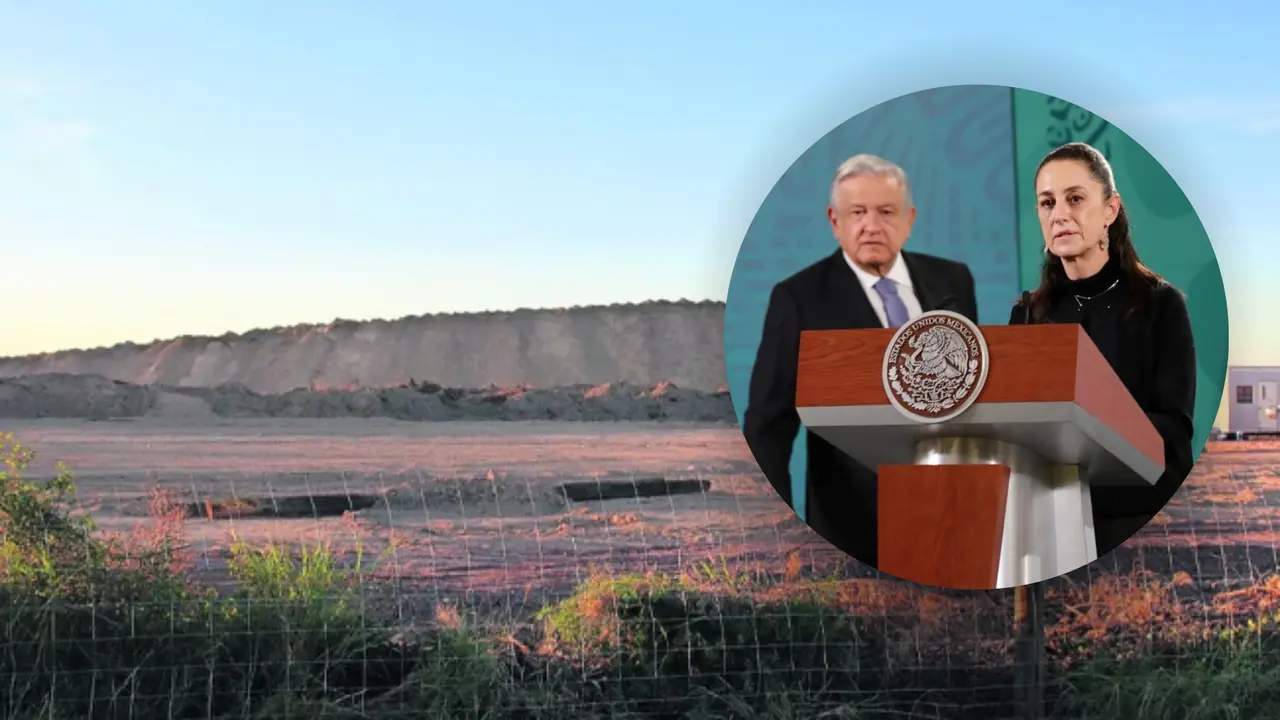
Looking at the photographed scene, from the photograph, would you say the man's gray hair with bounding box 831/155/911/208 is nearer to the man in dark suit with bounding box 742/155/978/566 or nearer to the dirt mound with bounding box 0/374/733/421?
the man in dark suit with bounding box 742/155/978/566

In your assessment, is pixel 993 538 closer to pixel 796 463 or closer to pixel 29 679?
pixel 796 463

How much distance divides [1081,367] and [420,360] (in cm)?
336

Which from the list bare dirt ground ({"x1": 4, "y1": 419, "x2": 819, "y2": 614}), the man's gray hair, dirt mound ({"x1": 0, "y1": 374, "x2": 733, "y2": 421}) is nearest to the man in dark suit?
the man's gray hair

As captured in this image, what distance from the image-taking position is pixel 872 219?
557 centimetres

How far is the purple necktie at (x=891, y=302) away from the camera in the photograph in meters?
5.55

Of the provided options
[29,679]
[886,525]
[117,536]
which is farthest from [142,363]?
[886,525]

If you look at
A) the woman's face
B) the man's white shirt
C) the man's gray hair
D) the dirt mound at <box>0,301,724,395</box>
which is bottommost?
the dirt mound at <box>0,301,724,395</box>

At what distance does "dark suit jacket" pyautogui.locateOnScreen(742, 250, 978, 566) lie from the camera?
218 inches

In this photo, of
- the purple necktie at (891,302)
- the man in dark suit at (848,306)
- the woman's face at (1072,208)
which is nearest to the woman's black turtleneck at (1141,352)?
the woman's face at (1072,208)

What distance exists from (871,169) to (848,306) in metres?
0.52

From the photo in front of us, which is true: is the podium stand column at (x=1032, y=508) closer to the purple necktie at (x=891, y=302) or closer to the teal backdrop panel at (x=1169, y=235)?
the teal backdrop panel at (x=1169, y=235)

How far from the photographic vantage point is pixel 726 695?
5.55 m

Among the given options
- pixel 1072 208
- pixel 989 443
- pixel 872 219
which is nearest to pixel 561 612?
pixel 872 219

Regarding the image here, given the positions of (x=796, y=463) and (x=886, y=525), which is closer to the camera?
(x=886, y=525)
